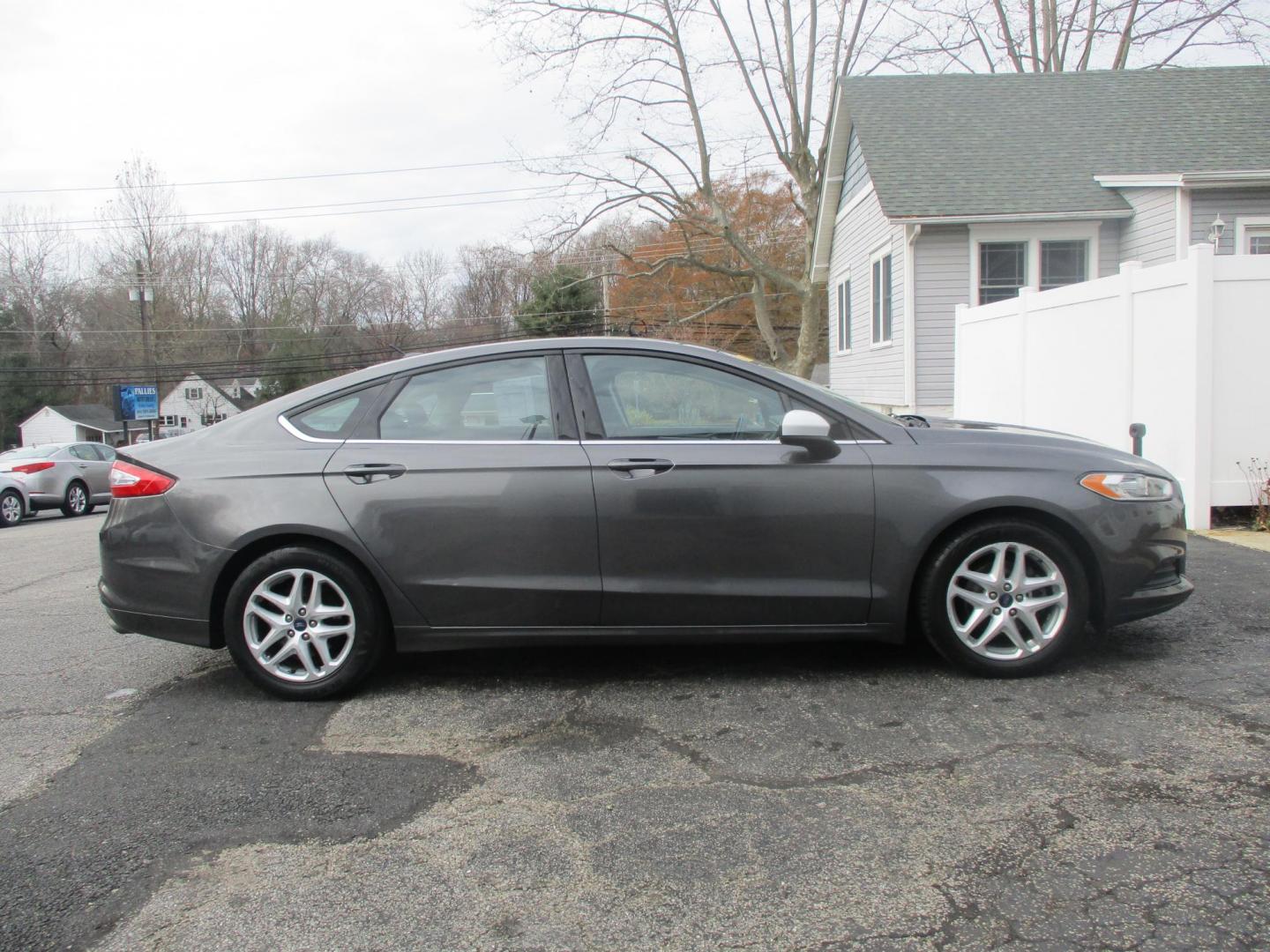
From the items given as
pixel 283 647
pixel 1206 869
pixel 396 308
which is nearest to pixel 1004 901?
pixel 1206 869

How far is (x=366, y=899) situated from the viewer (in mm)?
2514

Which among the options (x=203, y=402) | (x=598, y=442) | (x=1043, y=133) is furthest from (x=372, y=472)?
(x=203, y=402)

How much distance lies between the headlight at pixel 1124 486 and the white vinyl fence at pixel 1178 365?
12.6 ft

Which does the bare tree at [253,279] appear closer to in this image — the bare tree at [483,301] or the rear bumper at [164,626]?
the bare tree at [483,301]

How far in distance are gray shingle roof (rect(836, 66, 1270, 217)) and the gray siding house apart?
0.11ft

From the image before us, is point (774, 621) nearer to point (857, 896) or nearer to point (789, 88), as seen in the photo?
point (857, 896)

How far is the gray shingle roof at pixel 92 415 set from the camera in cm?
5919

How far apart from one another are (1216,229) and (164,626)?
13713 mm

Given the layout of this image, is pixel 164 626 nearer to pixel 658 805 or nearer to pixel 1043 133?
pixel 658 805

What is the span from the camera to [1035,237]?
14.3m

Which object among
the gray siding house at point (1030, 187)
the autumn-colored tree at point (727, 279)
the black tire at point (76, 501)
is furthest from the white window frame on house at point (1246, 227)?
the autumn-colored tree at point (727, 279)

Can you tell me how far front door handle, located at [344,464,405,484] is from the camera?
405 cm

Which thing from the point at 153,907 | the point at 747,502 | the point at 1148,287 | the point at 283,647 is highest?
the point at 1148,287

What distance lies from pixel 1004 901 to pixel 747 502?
191 cm
